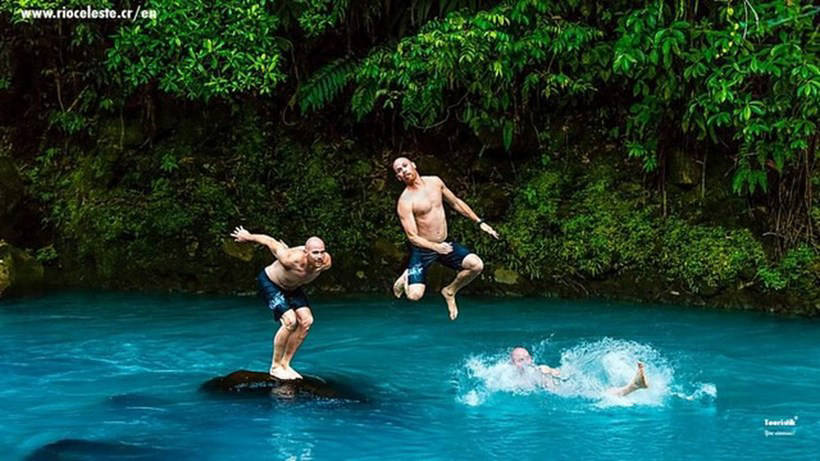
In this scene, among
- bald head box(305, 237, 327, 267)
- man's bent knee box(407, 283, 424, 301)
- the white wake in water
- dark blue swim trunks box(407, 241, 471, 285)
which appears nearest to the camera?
bald head box(305, 237, 327, 267)

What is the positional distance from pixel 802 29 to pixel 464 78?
167 inches

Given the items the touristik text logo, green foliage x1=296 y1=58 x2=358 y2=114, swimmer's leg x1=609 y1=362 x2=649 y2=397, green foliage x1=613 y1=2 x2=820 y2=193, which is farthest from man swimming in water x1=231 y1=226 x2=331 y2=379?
green foliage x1=296 y1=58 x2=358 y2=114

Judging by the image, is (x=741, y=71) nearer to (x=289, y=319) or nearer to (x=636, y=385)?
(x=636, y=385)

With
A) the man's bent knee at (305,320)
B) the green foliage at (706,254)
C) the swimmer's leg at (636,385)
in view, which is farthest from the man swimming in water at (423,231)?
the green foliage at (706,254)

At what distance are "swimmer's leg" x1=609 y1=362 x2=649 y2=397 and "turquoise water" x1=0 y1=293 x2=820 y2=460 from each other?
9 cm

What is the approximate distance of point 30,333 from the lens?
1191 centimetres

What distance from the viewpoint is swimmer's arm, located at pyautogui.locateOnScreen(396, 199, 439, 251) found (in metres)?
10.3

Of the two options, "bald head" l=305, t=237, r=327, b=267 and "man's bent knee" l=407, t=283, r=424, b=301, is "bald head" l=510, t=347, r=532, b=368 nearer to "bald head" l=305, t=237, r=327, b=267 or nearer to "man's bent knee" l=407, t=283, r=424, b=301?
"man's bent knee" l=407, t=283, r=424, b=301

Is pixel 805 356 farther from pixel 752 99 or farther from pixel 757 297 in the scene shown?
pixel 752 99

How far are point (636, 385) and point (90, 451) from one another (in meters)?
4.58

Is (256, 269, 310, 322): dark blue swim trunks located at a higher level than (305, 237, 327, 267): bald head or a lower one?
lower

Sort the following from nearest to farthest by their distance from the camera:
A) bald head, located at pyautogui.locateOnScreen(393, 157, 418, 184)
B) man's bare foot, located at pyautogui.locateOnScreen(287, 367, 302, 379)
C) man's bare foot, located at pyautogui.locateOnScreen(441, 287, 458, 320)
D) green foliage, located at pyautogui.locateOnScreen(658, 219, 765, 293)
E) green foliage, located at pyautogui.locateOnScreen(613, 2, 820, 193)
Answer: man's bare foot, located at pyautogui.locateOnScreen(287, 367, 302, 379), bald head, located at pyautogui.locateOnScreen(393, 157, 418, 184), man's bare foot, located at pyautogui.locateOnScreen(441, 287, 458, 320), green foliage, located at pyautogui.locateOnScreen(613, 2, 820, 193), green foliage, located at pyautogui.locateOnScreen(658, 219, 765, 293)

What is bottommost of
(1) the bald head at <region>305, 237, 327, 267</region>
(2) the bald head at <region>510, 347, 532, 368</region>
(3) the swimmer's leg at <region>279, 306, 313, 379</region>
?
(2) the bald head at <region>510, 347, 532, 368</region>

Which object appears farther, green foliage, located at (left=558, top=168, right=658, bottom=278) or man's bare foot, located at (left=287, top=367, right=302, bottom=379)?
green foliage, located at (left=558, top=168, right=658, bottom=278)
